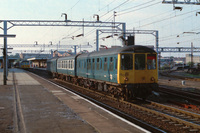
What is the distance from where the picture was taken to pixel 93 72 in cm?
2030

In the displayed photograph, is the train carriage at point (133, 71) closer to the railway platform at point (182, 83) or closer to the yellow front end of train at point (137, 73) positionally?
the yellow front end of train at point (137, 73)

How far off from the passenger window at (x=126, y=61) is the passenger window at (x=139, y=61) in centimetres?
31

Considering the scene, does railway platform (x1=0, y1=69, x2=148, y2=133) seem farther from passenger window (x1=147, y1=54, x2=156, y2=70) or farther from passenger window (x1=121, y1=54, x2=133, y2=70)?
passenger window (x1=147, y1=54, x2=156, y2=70)

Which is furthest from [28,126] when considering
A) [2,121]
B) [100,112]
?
[100,112]

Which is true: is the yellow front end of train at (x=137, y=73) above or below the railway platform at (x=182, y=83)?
above

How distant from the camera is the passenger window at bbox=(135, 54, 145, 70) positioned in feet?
50.4

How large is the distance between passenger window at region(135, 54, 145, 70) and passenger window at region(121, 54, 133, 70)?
0.31m

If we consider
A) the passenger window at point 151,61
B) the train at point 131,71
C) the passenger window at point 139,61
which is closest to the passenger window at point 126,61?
the train at point 131,71

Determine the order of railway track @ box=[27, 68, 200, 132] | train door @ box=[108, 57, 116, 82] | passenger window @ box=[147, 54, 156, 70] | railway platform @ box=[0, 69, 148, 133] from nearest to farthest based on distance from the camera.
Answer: railway platform @ box=[0, 69, 148, 133] → railway track @ box=[27, 68, 200, 132] → passenger window @ box=[147, 54, 156, 70] → train door @ box=[108, 57, 116, 82]

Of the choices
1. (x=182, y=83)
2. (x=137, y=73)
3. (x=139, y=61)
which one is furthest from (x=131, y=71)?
(x=182, y=83)

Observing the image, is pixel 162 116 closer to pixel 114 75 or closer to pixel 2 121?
pixel 114 75

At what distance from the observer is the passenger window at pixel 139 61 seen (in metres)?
15.4

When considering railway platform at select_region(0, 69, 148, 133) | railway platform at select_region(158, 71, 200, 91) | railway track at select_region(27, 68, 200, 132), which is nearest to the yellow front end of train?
railway track at select_region(27, 68, 200, 132)

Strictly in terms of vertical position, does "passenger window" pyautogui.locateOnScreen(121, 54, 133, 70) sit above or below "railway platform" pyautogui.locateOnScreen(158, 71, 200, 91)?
above
